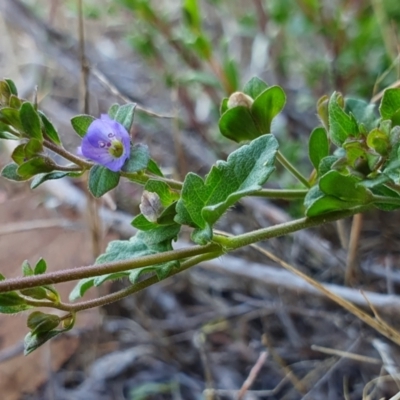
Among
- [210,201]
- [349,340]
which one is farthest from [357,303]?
[210,201]

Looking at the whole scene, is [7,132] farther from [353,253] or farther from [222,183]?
[353,253]

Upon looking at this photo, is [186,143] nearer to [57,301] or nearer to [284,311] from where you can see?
[284,311]

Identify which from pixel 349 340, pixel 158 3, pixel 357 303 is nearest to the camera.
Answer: pixel 357 303

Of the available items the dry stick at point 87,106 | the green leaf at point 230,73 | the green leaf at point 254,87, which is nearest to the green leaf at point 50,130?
the green leaf at point 254,87

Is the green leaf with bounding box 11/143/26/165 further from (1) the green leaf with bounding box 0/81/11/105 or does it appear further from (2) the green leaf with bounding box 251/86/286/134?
(2) the green leaf with bounding box 251/86/286/134

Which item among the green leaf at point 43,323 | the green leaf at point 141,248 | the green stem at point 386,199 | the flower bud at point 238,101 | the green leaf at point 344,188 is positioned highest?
the flower bud at point 238,101

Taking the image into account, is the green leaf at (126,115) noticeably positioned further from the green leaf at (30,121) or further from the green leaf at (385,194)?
the green leaf at (385,194)

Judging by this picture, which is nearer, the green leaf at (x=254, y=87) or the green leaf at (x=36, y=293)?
the green leaf at (x=36, y=293)
